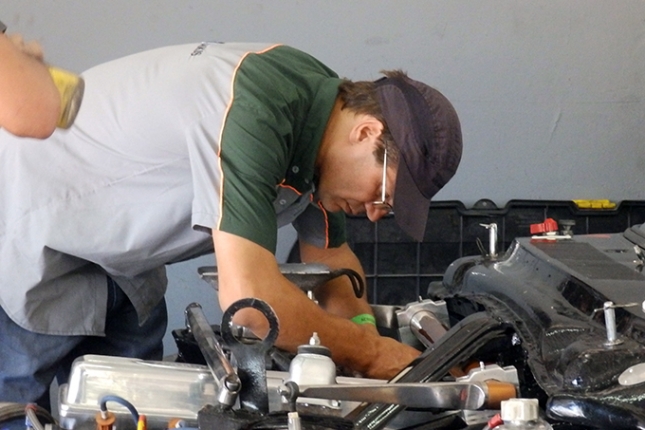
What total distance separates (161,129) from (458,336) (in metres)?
0.54

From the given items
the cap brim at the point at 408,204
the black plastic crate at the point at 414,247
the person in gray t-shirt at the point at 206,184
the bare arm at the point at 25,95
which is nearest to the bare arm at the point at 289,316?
the person in gray t-shirt at the point at 206,184

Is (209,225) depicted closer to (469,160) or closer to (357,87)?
(357,87)

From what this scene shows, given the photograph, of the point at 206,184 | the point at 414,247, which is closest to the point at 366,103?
the point at 206,184

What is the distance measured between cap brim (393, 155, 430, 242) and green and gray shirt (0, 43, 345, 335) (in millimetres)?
146

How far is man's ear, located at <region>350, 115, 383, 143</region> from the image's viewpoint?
1.30m

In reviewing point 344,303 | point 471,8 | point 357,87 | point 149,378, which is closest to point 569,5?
point 471,8

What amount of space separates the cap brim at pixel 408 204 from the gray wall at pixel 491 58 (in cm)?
95

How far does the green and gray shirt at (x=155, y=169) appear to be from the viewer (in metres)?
1.12

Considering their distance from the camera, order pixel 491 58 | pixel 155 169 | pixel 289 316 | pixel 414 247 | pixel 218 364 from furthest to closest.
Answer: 1. pixel 491 58
2. pixel 414 247
3. pixel 155 169
4. pixel 289 316
5. pixel 218 364

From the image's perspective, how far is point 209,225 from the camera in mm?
1099

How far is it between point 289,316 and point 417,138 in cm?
37

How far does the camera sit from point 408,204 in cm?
132

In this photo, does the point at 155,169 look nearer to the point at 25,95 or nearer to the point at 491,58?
the point at 25,95

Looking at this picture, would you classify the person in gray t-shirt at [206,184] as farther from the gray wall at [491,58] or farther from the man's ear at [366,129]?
the gray wall at [491,58]
